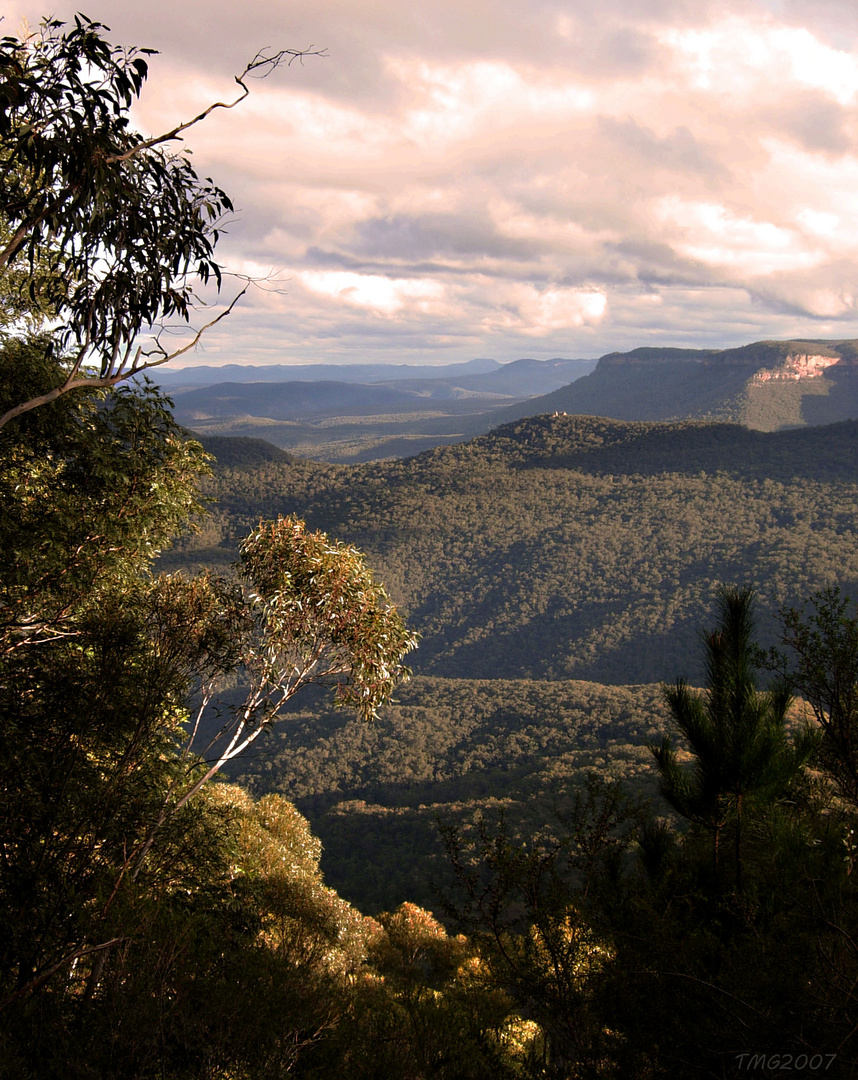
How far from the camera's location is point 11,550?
5359 mm

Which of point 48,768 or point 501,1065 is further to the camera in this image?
point 501,1065

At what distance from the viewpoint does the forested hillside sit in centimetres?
8350

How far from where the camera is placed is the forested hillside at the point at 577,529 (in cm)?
8350

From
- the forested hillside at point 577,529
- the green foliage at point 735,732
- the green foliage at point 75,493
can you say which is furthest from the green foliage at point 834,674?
the forested hillside at point 577,529

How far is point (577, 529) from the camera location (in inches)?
4262

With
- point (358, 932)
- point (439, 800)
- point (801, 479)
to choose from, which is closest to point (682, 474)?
point (801, 479)

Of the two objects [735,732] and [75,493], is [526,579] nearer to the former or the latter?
[735,732]

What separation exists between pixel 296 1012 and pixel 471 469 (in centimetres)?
12250

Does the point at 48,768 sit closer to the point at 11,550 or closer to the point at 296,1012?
the point at 11,550

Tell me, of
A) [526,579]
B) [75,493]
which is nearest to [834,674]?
[75,493]

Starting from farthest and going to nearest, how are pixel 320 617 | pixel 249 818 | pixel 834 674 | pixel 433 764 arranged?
pixel 433 764
pixel 249 818
pixel 320 617
pixel 834 674

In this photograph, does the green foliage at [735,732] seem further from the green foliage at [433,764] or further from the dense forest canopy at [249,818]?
the green foliage at [433,764]

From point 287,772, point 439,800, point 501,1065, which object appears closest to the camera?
point 501,1065

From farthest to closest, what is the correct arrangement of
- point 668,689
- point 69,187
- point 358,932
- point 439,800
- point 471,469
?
point 471,469 < point 439,800 < point 358,932 < point 668,689 < point 69,187
